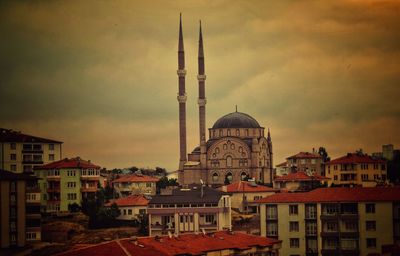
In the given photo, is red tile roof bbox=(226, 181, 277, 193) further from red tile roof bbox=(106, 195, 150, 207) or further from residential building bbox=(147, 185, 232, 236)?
residential building bbox=(147, 185, 232, 236)

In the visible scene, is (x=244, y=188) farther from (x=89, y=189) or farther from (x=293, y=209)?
(x=293, y=209)

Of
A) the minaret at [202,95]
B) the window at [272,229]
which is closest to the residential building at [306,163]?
the minaret at [202,95]

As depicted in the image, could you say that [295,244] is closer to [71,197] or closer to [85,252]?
→ [85,252]

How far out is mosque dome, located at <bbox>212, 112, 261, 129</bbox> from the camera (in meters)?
80.6

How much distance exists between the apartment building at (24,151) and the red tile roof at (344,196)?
58.0 ft

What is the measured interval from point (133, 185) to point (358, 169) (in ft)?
52.0

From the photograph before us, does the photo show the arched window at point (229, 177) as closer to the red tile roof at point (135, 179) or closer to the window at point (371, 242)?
the red tile roof at point (135, 179)

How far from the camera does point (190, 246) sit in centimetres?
3703

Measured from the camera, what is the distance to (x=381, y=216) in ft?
141

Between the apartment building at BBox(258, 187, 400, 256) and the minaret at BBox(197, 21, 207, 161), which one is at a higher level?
the minaret at BBox(197, 21, 207, 161)

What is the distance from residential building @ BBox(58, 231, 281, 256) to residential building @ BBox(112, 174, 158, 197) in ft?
84.2

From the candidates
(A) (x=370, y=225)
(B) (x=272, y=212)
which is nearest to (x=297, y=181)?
(B) (x=272, y=212)

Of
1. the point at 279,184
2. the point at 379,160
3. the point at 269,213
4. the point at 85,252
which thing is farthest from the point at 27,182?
the point at 379,160

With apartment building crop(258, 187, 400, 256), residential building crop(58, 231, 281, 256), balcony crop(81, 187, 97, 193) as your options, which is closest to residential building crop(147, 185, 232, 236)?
balcony crop(81, 187, 97, 193)
